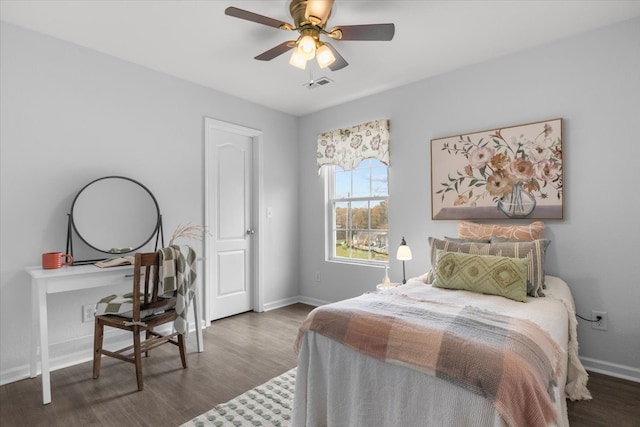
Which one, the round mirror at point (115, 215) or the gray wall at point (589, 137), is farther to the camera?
the round mirror at point (115, 215)

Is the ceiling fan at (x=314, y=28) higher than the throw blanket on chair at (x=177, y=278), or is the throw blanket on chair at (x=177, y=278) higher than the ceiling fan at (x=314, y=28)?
the ceiling fan at (x=314, y=28)

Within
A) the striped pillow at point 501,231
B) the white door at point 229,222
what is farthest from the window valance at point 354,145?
the striped pillow at point 501,231

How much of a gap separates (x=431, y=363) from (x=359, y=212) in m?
2.75

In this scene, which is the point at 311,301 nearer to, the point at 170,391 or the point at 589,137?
the point at 170,391

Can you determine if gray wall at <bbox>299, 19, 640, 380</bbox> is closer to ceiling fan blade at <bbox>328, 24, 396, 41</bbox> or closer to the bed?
the bed

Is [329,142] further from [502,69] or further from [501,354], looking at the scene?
[501,354]

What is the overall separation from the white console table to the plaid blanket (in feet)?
5.17

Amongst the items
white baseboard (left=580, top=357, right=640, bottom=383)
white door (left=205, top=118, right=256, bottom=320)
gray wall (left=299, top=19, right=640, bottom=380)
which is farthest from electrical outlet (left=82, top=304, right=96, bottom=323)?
white baseboard (left=580, top=357, right=640, bottom=383)

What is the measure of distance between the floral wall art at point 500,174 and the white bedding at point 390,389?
0.98 metres

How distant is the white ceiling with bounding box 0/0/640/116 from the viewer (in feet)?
7.31

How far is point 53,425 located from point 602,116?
4.09 m

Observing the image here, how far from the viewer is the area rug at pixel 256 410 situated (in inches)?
74.9

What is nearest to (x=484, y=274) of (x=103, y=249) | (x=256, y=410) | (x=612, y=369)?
(x=612, y=369)

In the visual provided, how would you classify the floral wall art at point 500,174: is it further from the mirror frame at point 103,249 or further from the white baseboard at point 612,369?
the mirror frame at point 103,249
